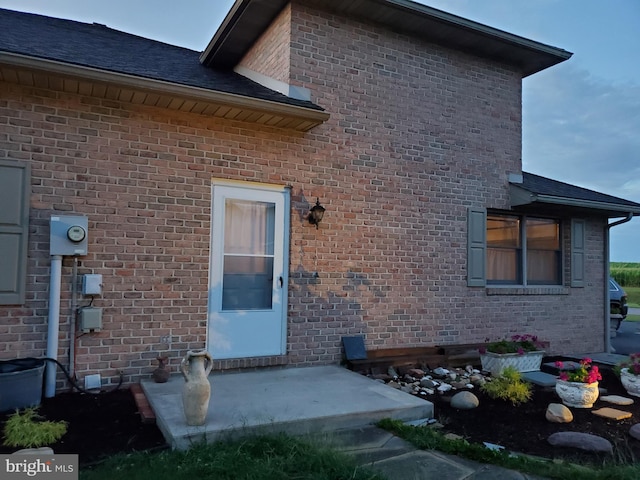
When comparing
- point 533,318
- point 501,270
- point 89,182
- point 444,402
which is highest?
point 89,182

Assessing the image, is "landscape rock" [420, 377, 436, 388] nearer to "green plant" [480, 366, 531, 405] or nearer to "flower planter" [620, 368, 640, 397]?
"green plant" [480, 366, 531, 405]

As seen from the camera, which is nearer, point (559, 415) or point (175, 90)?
point (559, 415)

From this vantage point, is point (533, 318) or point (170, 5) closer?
point (533, 318)

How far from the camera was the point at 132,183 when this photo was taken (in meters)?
5.18

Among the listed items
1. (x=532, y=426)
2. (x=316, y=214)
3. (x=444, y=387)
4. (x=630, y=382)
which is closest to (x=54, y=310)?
(x=316, y=214)

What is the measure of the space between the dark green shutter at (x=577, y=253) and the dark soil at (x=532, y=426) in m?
3.24

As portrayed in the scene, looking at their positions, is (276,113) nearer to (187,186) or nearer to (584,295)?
(187,186)

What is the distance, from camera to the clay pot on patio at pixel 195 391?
143 inches

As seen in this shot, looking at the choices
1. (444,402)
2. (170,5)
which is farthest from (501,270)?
(170,5)

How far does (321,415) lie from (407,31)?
5.64 meters

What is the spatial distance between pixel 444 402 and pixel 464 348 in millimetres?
1999

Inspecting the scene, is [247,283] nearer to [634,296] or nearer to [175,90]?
[175,90]

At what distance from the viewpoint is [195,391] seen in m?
3.64

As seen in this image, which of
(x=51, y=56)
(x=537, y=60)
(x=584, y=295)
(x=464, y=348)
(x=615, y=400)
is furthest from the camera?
(x=584, y=295)
